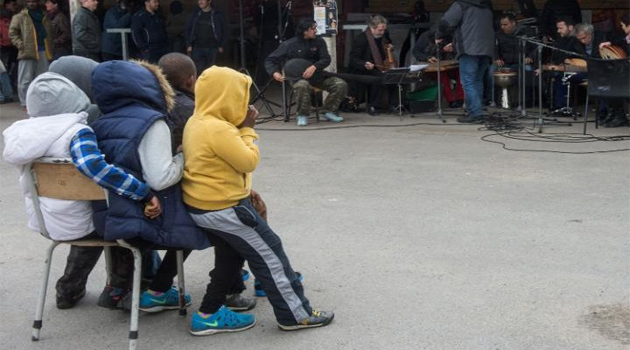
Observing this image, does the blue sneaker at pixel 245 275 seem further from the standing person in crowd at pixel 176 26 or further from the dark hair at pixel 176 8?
the dark hair at pixel 176 8

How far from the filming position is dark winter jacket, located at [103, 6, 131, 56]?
14.0 m

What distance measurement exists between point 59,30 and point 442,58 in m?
5.81

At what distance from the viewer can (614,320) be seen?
4738 millimetres

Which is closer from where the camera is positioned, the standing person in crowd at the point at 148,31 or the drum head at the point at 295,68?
the drum head at the point at 295,68

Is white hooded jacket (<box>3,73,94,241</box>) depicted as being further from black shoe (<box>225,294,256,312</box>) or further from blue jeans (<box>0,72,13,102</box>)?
blue jeans (<box>0,72,13,102</box>)

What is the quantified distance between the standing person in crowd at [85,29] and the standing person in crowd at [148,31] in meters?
A: 0.58

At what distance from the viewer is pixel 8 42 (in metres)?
15.2

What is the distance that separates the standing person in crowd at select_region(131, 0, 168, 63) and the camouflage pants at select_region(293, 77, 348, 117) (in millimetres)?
3194

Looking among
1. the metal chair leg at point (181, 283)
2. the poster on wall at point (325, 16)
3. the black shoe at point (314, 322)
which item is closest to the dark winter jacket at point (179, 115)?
the metal chair leg at point (181, 283)

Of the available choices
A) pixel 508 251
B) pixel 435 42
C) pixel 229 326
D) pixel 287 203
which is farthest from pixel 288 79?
pixel 229 326

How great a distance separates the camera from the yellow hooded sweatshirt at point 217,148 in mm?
4395

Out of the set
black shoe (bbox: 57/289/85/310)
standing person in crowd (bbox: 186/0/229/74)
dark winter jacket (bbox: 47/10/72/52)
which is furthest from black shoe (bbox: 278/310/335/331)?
dark winter jacket (bbox: 47/10/72/52)

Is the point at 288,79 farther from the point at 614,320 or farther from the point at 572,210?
the point at 614,320

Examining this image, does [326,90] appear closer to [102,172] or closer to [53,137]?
[53,137]
